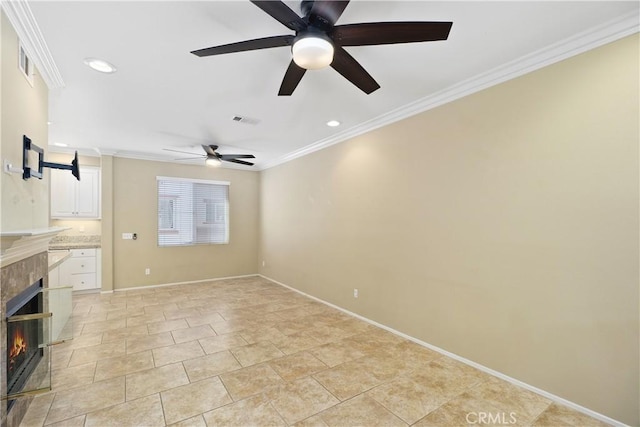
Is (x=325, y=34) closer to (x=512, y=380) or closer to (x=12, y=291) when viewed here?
(x=12, y=291)

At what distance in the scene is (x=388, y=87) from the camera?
3002mm

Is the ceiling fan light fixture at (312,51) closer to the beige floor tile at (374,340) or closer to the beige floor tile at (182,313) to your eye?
the beige floor tile at (374,340)

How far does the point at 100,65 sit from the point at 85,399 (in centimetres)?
274

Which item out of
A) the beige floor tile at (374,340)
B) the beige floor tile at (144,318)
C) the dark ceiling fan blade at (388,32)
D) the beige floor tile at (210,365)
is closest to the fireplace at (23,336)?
the beige floor tile at (210,365)

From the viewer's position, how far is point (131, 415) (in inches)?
84.4

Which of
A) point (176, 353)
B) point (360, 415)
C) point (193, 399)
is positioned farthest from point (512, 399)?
point (176, 353)

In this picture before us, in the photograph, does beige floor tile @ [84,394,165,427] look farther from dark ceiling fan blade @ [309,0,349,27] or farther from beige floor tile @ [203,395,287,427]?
dark ceiling fan blade @ [309,0,349,27]

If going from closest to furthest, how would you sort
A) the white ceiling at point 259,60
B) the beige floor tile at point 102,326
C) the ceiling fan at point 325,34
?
the ceiling fan at point 325,34 → the white ceiling at point 259,60 → the beige floor tile at point 102,326

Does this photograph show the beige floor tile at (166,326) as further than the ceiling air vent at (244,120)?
No

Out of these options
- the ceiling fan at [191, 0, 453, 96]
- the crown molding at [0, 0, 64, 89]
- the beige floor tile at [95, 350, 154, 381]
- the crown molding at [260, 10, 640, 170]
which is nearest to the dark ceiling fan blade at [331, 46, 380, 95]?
the ceiling fan at [191, 0, 453, 96]

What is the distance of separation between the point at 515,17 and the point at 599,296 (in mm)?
2034

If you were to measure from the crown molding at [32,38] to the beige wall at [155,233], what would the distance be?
3.36 meters

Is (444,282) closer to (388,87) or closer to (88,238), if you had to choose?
(388,87)

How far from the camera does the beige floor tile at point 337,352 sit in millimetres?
3000
